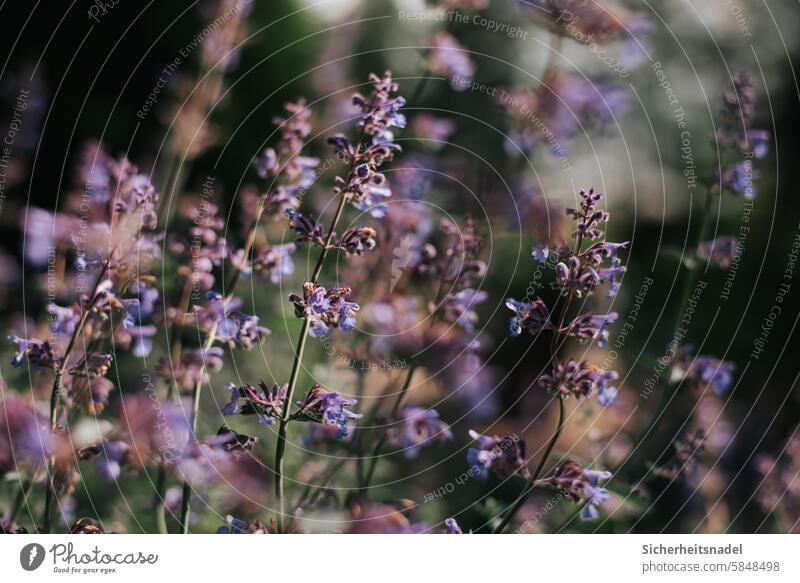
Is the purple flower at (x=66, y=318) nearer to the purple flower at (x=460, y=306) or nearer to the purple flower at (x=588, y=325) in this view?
the purple flower at (x=460, y=306)

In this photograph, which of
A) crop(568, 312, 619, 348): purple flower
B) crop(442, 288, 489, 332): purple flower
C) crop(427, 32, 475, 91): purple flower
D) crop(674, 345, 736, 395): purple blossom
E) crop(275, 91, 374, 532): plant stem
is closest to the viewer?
crop(275, 91, 374, 532): plant stem

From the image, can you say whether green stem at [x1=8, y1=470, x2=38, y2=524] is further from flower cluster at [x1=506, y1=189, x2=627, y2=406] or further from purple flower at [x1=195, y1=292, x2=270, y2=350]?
flower cluster at [x1=506, y1=189, x2=627, y2=406]

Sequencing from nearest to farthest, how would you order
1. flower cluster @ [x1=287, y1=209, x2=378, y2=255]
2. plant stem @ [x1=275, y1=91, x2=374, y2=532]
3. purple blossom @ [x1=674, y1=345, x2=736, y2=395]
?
plant stem @ [x1=275, y1=91, x2=374, y2=532] < flower cluster @ [x1=287, y1=209, x2=378, y2=255] < purple blossom @ [x1=674, y1=345, x2=736, y2=395]

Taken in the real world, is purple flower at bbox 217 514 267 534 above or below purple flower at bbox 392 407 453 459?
below

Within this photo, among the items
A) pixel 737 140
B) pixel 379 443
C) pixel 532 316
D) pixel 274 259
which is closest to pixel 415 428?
pixel 379 443

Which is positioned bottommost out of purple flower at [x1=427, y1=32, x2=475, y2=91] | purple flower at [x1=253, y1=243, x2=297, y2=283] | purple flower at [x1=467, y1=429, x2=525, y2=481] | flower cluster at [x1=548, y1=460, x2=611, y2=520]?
flower cluster at [x1=548, y1=460, x2=611, y2=520]

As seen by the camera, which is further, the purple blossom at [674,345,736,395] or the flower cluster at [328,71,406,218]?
the purple blossom at [674,345,736,395]

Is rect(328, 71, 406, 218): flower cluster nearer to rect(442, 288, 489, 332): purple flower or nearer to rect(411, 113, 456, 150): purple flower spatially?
rect(442, 288, 489, 332): purple flower

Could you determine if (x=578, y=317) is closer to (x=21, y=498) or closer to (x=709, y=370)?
(x=709, y=370)

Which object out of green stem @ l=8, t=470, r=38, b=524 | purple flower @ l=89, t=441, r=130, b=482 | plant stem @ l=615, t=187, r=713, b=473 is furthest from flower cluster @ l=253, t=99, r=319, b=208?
plant stem @ l=615, t=187, r=713, b=473
